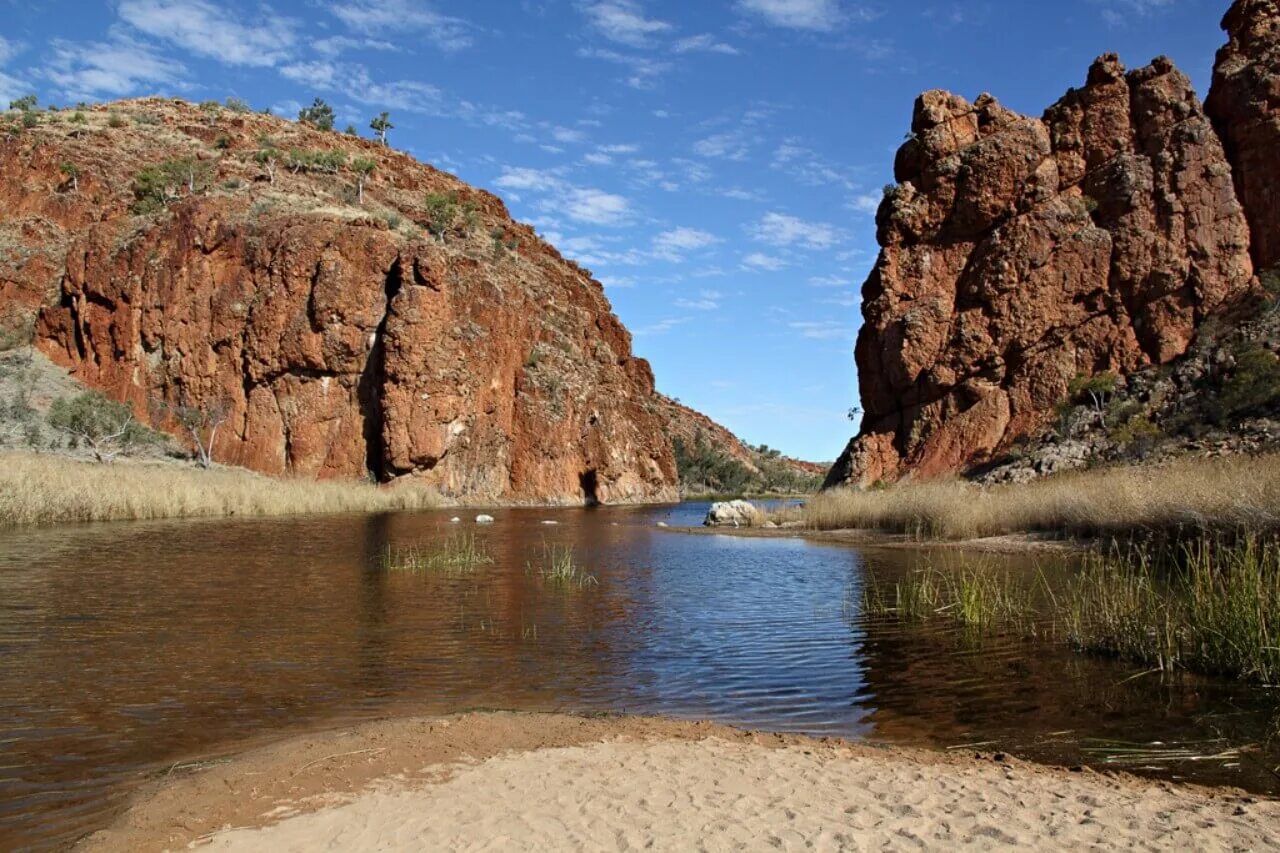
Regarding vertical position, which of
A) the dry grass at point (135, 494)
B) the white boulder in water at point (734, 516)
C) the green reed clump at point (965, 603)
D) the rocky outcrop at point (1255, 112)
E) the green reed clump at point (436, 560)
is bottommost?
the green reed clump at point (965, 603)

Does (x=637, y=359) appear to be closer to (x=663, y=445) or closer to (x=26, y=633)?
(x=663, y=445)

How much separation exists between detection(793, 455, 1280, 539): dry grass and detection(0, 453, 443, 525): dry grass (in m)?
23.0

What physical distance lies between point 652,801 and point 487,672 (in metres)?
4.67

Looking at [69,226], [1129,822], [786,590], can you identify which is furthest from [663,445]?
[1129,822]

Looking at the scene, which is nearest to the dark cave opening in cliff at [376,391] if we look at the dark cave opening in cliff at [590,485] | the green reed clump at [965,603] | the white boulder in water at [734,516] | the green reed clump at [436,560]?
the dark cave opening in cliff at [590,485]

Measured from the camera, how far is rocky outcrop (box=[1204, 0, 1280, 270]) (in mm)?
35281

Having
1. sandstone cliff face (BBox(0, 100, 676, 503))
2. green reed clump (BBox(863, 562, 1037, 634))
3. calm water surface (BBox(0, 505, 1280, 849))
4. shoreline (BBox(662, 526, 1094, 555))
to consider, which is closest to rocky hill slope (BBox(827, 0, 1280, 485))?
shoreline (BBox(662, 526, 1094, 555))

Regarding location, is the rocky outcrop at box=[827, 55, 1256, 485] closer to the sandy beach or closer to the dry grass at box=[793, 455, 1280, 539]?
the dry grass at box=[793, 455, 1280, 539]

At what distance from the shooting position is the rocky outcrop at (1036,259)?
36.4 m

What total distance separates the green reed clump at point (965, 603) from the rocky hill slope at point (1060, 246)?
24.3 metres

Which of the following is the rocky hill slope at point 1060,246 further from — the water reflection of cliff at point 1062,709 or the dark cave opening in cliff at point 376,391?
the dark cave opening in cliff at point 376,391

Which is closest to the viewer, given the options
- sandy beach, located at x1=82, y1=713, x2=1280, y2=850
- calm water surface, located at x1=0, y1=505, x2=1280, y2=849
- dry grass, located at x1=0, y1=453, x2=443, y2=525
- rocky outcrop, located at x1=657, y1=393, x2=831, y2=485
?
sandy beach, located at x1=82, y1=713, x2=1280, y2=850

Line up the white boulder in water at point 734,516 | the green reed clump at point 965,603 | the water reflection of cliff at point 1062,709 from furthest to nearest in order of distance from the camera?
the white boulder in water at point 734,516
the green reed clump at point 965,603
the water reflection of cliff at point 1062,709

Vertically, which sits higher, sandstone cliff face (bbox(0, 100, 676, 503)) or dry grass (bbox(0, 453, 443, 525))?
sandstone cliff face (bbox(0, 100, 676, 503))
